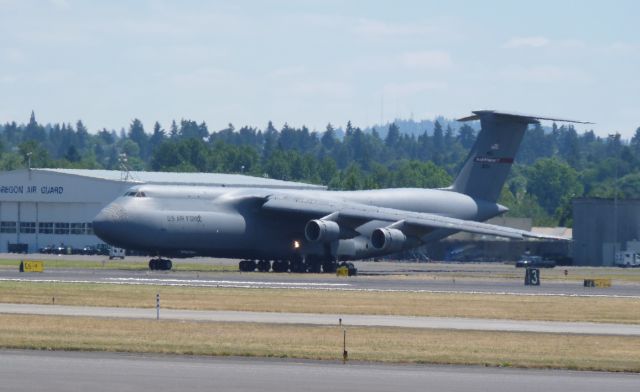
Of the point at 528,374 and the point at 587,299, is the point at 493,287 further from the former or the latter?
the point at 528,374

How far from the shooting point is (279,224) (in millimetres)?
76938

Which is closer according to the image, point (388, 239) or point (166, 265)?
point (166, 265)

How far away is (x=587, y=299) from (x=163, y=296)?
1610 cm

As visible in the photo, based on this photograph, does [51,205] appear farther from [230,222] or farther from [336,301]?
[336,301]

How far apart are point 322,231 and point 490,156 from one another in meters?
15.3

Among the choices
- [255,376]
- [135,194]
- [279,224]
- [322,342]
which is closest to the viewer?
[255,376]

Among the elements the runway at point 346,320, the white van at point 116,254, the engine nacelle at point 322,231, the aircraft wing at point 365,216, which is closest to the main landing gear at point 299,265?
the engine nacelle at point 322,231

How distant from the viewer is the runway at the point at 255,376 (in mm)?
25031

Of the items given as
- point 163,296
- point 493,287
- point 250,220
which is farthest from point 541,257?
point 163,296

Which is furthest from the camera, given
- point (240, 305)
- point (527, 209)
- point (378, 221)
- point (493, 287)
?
point (527, 209)

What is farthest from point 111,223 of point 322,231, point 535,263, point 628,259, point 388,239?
point 628,259

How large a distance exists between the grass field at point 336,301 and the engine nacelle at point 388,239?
69.0 feet

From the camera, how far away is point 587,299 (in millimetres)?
53344

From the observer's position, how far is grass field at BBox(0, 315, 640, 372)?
31.2 m
